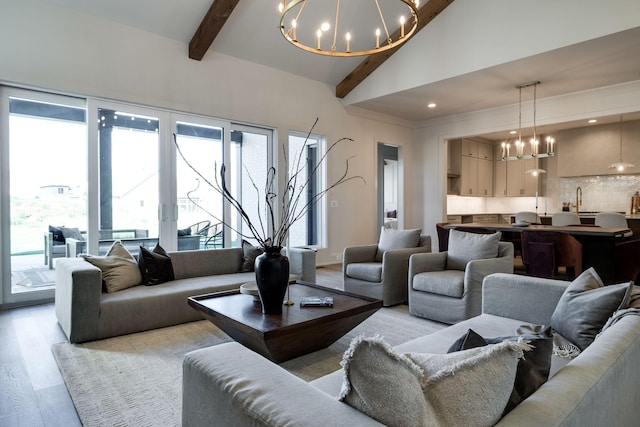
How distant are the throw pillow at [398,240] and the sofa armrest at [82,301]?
2.95 m

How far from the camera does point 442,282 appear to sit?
3408mm

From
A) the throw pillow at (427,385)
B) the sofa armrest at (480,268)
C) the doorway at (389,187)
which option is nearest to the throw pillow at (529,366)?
the throw pillow at (427,385)

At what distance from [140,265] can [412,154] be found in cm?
619

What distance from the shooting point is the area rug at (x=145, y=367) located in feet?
6.52

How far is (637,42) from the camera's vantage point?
13.6ft

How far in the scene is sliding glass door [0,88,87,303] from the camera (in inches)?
155

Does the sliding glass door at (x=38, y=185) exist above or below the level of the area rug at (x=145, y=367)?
above

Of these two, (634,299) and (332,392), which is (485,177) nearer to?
(634,299)

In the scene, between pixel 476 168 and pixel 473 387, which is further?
pixel 476 168

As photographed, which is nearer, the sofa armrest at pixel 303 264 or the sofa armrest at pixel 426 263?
the sofa armrest at pixel 426 263

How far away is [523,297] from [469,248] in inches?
56.5

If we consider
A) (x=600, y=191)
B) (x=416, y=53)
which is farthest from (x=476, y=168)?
(x=416, y=53)

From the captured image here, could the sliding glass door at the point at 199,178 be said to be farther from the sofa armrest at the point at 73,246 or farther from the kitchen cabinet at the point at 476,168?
the kitchen cabinet at the point at 476,168

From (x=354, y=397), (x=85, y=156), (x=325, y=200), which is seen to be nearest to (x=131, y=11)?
(x=85, y=156)
